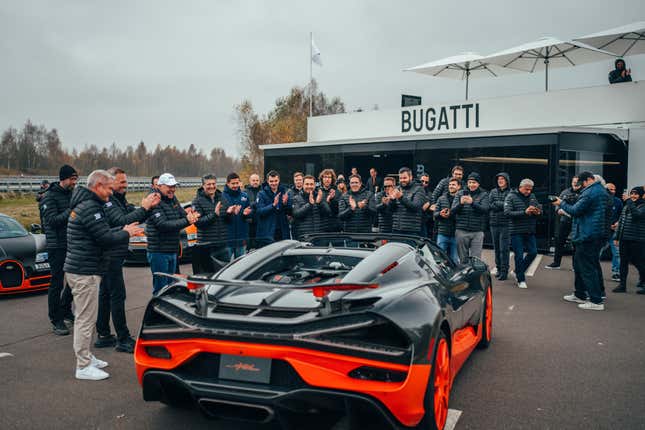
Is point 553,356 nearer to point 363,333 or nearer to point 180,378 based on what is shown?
point 363,333

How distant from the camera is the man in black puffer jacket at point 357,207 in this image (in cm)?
878

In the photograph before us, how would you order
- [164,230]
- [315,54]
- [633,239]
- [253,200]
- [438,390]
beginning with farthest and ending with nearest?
[315,54]
[253,200]
[633,239]
[164,230]
[438,390]

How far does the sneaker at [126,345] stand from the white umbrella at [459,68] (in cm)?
1541

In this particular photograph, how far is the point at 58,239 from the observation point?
622 centimetres

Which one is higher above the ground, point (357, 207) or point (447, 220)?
point (357, 207)

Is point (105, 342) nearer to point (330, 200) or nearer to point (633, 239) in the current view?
point (330, 200)

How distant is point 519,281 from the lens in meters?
8.94

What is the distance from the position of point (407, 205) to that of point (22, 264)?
5819mm

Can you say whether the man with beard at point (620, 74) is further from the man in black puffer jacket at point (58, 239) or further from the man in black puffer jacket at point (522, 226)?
the man in black puffer jacket at point (58, 239)

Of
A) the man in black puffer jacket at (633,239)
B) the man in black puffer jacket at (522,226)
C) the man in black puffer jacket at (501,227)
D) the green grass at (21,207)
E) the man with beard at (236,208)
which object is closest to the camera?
the man with beard at (236,208)

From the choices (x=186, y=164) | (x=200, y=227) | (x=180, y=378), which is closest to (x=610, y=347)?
(x=180, y=378)

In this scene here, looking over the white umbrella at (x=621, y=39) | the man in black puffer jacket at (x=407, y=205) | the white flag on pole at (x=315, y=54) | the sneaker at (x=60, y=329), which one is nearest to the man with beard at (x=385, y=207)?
the man in black puffer jacket at (x=407, y=205)

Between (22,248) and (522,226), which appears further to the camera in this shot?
(522,226)

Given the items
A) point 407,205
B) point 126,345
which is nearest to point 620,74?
point 407,205
